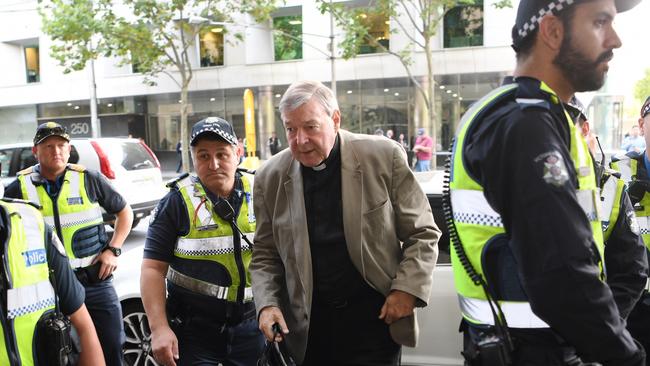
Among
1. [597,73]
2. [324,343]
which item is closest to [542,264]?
[597,73]

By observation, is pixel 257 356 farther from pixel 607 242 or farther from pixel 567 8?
pixel 567 8

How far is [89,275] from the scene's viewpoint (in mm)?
3936

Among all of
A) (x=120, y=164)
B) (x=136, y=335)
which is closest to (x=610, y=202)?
(x=136, y=335)

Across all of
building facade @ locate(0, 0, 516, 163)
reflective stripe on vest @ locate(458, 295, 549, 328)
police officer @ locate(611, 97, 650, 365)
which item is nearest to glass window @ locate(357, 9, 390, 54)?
building facade @ locate(0, 0, 516, 163)

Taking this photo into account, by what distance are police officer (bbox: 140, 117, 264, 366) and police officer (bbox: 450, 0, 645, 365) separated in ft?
4.89

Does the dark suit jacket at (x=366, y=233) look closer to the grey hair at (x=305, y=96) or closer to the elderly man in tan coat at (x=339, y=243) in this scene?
the elderly man in tan coat at (x=339, y=243)

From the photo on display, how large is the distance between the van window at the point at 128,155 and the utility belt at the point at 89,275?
635 cm

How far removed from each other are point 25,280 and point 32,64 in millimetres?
35838

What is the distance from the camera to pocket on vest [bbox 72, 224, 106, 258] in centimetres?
405

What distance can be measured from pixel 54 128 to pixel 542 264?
3.94 m

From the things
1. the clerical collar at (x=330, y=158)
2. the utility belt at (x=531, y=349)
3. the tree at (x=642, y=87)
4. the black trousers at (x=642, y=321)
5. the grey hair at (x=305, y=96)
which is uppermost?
the tree at (x=642, y=87)

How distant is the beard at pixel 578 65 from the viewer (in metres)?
1.47

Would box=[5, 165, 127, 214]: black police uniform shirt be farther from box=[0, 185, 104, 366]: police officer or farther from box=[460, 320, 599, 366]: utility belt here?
box=[460, 320, 599, 366]: utility belt

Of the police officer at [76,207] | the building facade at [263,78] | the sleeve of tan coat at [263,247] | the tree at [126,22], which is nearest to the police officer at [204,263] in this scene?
the sleeve of tan coat at [263,247]
